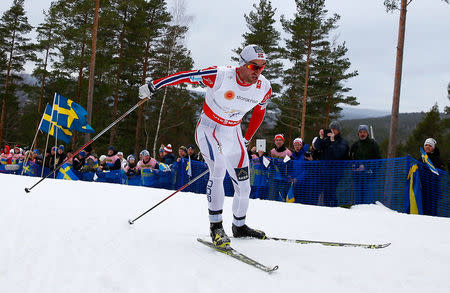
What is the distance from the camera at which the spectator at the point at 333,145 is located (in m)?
7.13

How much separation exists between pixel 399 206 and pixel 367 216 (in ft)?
4.12

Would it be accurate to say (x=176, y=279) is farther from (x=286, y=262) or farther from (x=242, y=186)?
(x=242, y=186)

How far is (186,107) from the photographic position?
26250 millimetres

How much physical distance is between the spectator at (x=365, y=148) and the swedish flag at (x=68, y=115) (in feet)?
22.3

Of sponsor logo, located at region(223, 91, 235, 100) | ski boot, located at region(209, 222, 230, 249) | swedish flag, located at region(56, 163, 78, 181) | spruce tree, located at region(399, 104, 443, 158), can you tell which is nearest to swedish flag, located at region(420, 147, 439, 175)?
sponsor logo, located at region(223, 91, 235, 100)

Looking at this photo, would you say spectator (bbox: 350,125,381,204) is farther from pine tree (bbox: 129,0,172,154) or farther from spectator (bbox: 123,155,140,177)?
pine tree (bbox: 129,0,172,154)

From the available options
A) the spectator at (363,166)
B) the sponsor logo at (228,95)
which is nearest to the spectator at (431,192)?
the spectator at (363,166)

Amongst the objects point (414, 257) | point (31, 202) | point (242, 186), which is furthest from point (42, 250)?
point (414, 257)

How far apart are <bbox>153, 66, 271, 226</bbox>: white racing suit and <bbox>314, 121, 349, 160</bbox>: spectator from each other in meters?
3.87

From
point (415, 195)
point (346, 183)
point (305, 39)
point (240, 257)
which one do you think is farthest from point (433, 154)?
point (305, 39)

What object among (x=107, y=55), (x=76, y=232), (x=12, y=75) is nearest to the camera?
(x=76, y=232)

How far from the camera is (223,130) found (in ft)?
12.0

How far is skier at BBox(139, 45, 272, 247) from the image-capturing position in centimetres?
354

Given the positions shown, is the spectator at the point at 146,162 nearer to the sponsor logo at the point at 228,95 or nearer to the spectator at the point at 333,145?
the spectator at the point at 333,145
